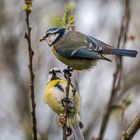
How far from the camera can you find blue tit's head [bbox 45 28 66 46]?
94.5 inches

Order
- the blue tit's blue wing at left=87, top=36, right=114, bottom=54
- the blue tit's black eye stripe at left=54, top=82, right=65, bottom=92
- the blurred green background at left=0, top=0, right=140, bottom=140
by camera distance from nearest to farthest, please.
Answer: the blue tit's blue wing at left=87, top=36, right=114, bottom=54, the blue tit's black eye stripe at left=54, top=82, right=65, bottom=92, the blurred green background at left=0, top=0, right=140, bottom=140

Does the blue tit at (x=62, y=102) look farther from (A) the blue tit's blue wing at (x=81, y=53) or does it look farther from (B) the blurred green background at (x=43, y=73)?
(B) the blurred green background at (x=43, y=73)

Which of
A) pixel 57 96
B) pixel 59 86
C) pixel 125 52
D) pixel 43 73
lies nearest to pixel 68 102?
pixel 125 52

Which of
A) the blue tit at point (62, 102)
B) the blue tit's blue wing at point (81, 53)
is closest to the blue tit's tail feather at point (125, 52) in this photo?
the blue tit's blue wing at point (81, 53)

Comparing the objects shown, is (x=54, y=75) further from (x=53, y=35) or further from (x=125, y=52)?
(x=125, y=52)

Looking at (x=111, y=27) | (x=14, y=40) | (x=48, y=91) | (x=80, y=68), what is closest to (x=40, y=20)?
(x=14, y=40)

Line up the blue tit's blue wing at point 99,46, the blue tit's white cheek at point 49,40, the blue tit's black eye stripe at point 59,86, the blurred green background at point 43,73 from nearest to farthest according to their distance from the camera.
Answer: the blue tit's blue wing at point 99,46 < the blue tit's white cheek at point 49,40 < the blue tit's black eye stripe at point 59,86 < the blurred green background at point 43,73

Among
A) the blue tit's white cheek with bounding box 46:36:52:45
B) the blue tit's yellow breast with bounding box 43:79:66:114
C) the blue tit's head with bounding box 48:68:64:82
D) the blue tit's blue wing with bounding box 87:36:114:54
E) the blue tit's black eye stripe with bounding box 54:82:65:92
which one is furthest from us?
the blue tit's head with bounding box 48:68:64:82

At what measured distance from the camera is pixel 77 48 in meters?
2.48

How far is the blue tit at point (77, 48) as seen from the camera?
238 centimetres

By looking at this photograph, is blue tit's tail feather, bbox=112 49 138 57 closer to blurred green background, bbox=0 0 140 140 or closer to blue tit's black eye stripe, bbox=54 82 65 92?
blue tit's black eye stripe, bbox=54 82 65 92

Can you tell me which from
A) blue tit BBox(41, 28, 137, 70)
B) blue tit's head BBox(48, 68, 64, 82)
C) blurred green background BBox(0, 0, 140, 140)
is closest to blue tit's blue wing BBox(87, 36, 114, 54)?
blue tit BBox(41, 28, 137, 70)

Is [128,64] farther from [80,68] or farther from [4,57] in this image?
[80,68]

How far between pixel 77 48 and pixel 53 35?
122 mm
